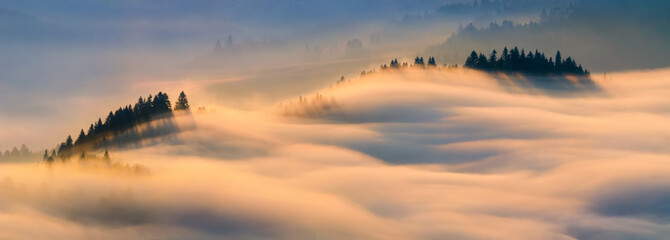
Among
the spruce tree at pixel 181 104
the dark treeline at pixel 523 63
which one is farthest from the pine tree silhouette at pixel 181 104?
the dark treeline at pixel 523 63

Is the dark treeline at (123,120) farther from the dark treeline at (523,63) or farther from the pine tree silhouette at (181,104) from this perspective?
the dark treeline at (523,63)

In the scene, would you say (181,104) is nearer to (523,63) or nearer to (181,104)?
(181,104)

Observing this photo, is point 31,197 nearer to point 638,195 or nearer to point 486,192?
point 486,192

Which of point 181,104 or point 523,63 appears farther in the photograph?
point 523,63

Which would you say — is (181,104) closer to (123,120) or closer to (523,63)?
(123,120)

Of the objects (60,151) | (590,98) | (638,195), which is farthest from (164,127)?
(590,98)

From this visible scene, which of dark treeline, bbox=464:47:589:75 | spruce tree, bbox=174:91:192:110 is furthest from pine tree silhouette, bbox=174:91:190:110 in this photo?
dark treeline, bbox=464:47:589:75

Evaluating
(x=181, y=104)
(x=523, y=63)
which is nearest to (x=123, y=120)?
(x=181, y=104)

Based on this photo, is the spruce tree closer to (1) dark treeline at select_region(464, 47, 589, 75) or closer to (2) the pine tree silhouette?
(2) the pine tree silhouette

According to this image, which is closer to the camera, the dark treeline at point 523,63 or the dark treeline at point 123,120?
the dark treeline at point 123,120

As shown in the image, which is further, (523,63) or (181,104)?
(523,63)

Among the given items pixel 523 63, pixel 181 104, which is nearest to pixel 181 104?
pixel 181 104

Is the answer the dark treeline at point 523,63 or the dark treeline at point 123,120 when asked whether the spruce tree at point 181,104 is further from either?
the dark treeline at point 523,63
